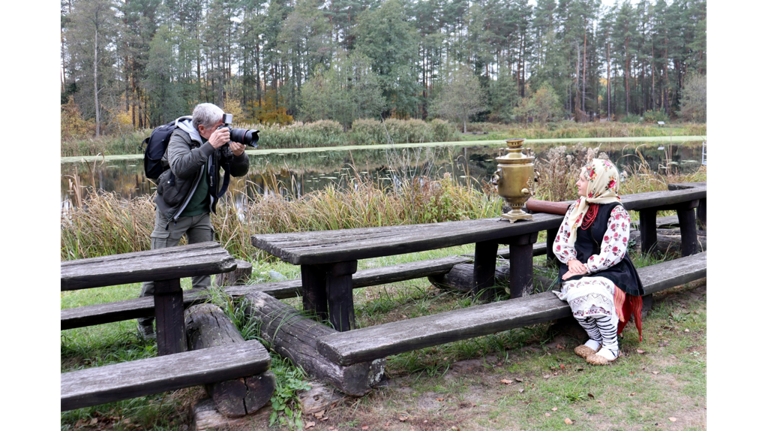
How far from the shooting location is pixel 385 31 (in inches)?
1446

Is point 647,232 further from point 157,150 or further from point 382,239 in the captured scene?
point 157,150

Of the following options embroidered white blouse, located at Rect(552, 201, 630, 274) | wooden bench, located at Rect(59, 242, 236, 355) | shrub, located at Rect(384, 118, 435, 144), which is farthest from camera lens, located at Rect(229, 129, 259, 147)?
shrub, located at Rect(384, 118, 435, 144)

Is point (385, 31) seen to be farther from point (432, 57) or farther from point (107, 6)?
point (107, 6)

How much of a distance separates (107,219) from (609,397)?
512 centimetres

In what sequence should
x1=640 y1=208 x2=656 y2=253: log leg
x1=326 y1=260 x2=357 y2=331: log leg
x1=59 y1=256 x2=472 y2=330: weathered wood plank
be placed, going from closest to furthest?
x1=326 y1=260 x2=357 y2=331: log leg, x1=59 y1=256 x2=472 y2=330: weathered wood plank, x1=640 y1=208 x2=656 y2=253: log leg

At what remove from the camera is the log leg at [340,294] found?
113 inches

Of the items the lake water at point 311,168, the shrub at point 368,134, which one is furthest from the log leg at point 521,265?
the shrub at point 368,134

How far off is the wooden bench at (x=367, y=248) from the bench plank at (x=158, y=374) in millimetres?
499

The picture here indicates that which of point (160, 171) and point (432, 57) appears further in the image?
point (432, 57)

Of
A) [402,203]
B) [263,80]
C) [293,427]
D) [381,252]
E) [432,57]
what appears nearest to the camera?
[293,427]

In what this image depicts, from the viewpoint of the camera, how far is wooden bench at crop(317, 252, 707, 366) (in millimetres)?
2439

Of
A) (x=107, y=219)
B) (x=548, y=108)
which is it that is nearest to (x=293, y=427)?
(x=107, y=219)

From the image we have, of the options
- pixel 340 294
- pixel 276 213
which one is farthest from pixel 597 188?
pixel 276 213

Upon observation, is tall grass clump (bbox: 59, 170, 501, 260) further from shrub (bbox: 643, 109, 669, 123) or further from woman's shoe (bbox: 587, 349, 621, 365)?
shrub (bbox: 643, 109, 669, 123)
